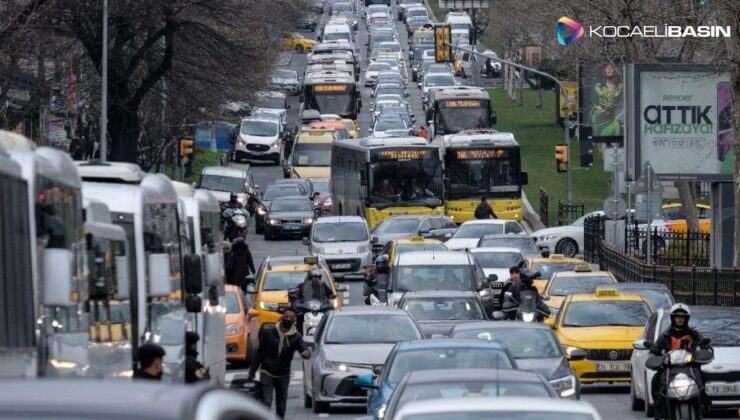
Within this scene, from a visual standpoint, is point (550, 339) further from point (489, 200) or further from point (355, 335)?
point (489, 200)

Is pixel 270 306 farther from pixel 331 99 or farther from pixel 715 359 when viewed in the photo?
pixel 331 99

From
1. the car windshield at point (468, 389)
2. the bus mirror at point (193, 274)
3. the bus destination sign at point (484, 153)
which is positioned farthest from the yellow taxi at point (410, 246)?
the car windshield at point (468, 389)

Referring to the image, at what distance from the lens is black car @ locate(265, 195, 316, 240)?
57062 millimetres

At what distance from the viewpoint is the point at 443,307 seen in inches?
1029

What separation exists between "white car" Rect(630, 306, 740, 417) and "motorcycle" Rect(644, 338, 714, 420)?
2.81 meters

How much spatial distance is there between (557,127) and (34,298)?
88.6 m

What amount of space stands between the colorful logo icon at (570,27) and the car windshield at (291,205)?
9.44 meters

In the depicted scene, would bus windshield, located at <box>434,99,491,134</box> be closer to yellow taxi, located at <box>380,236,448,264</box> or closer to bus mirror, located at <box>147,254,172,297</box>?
yellow taxi, located at <box>380,236,448,264</box>

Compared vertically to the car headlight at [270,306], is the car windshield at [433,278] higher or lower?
higher

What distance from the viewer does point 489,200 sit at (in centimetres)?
5588

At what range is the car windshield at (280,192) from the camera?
203 feet

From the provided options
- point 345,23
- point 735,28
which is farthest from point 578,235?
point 345,23

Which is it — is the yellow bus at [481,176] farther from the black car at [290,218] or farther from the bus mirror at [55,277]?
the bus mirror at [55,277]

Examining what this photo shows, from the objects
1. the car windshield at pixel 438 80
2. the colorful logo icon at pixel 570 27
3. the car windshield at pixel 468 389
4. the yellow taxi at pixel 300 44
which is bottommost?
the car windshield at pixel 468 389
